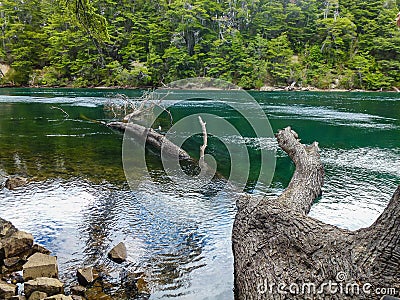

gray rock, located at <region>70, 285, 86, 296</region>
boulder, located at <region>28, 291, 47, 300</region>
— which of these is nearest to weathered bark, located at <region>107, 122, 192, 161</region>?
gray rock, located at <region>70, 285, 86, 296</region>

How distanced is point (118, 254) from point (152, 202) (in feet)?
10.2

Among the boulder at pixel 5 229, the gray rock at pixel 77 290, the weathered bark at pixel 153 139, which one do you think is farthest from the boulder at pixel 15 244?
the weathered bark at pixel 153 139

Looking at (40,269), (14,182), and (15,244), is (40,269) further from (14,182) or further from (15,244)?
(14,182)

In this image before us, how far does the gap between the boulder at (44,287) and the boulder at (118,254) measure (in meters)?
1.33

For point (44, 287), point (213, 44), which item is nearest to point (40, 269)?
point (44, 287)

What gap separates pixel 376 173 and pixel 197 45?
5272cm

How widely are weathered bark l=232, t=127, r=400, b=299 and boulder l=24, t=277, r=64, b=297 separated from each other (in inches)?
112

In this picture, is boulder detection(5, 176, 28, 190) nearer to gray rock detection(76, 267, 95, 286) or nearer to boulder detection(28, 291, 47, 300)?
gray rock detection(76, 267, 95, 286)

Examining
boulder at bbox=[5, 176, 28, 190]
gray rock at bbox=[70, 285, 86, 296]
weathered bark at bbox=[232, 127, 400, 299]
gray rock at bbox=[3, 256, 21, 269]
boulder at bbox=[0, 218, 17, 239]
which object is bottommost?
gray rock at bbox=[70, 285, 86, 296]

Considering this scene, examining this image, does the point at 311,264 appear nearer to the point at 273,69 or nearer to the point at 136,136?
the point at 136,136

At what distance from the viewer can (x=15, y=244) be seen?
6773mm

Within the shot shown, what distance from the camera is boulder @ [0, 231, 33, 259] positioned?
664 centimetres

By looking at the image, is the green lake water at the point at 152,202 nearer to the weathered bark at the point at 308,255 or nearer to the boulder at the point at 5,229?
the boulder at the point at 5,229

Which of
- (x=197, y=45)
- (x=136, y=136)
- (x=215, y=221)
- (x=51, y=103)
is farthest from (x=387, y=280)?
(x=197, y=45)
